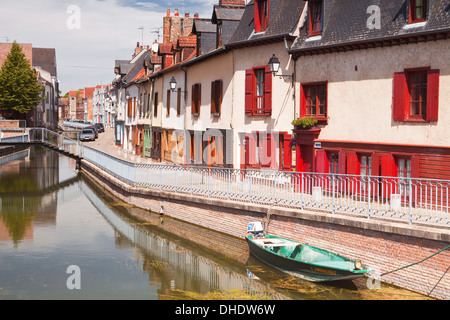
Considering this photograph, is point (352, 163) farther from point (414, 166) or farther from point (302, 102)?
point (302, 102)

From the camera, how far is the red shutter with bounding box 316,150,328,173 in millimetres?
20303

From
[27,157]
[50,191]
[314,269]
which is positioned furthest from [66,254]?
[27,157]

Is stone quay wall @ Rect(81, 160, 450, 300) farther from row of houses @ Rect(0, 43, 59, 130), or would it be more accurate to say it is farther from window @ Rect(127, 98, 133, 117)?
row of houses @ Rect(0, 43, 59, 130)

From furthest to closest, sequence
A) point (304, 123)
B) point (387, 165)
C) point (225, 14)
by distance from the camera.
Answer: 1. point (225, 14)
2. point (304, 123)
3. point (387, 165)

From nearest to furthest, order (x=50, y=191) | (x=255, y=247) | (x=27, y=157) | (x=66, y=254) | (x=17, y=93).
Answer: (x=255, y=247) < (x=66, y=254) < (x=50, y=191) < (x=27, y=157) < (x=17, y=93)

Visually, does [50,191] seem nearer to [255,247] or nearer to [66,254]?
[66,254]

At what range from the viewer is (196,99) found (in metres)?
30.7

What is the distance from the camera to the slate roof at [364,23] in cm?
1649

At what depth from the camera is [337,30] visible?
779 inches

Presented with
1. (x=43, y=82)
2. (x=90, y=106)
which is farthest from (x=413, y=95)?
(x=90, y=106)

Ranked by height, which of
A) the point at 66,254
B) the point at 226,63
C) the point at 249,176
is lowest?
the point at 66,254

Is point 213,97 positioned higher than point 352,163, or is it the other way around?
point 213,97

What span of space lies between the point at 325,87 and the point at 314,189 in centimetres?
541

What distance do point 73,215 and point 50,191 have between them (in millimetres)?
8919
